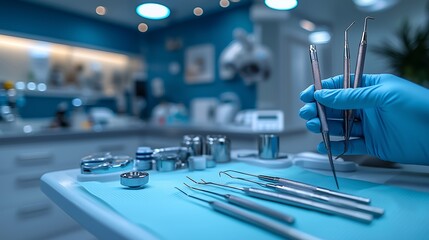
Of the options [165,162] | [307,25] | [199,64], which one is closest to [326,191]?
[165,162]

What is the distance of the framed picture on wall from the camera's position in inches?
104

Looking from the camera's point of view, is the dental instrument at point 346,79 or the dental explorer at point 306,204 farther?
the dental instrument at point 346,79

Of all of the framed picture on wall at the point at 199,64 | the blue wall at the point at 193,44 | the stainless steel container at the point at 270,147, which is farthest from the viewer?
the framed picture on wall at the point at 199,64

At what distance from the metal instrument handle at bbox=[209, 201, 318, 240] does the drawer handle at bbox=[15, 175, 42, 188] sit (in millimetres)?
1506

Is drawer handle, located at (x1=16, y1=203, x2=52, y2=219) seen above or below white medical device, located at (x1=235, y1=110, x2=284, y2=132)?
below

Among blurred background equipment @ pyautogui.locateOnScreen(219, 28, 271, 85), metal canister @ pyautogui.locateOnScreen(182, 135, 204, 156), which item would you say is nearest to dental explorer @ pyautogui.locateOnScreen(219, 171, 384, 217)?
metal canister @ pyautogui.locateOnScreen(182, 135, 204, 156)

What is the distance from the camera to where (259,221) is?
292 mm

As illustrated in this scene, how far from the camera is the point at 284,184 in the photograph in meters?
0.43

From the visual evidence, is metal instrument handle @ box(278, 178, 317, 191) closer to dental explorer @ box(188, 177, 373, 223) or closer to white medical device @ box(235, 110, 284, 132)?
dental explorer @ box(188, 177, 373, 223)

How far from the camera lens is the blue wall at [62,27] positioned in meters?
2.14

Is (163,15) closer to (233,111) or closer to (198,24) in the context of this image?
(233,111)

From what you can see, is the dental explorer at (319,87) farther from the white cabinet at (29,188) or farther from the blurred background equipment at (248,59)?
the blurred background equipment at (248,59)

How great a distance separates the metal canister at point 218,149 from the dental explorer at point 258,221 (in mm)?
283

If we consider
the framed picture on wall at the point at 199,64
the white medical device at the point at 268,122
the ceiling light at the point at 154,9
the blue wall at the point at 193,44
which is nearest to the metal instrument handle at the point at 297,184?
the ceiling light at the point at 154,9
